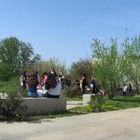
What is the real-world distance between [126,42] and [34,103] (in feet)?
43.1

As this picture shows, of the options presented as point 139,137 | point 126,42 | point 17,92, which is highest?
point 126,42

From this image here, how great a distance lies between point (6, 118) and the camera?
14.1 meters

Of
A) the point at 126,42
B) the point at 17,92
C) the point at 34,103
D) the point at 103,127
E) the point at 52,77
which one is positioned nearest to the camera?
the point at 103,127

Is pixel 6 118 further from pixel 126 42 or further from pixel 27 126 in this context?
pixel 126 42

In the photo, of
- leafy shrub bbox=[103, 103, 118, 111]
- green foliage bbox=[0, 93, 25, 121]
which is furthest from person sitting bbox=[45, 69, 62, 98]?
green foliage bbox=[0, 93, 25, 121]

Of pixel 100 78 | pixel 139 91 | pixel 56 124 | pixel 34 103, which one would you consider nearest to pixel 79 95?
pixel 100 78

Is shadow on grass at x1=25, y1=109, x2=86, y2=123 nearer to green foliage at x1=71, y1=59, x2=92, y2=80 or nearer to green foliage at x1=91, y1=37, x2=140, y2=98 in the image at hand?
green foliage at x1=91, y1=37, x2=140, y2=98

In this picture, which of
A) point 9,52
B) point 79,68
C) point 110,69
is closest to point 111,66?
point 110,69

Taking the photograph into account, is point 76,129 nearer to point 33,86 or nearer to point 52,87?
point 52,87

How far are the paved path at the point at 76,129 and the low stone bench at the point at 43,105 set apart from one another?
133 cm

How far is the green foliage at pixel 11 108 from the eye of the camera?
14.1m

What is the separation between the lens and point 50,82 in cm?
1805

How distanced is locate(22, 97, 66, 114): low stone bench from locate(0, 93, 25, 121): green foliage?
2.98ft

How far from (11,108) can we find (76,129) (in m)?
2.30
